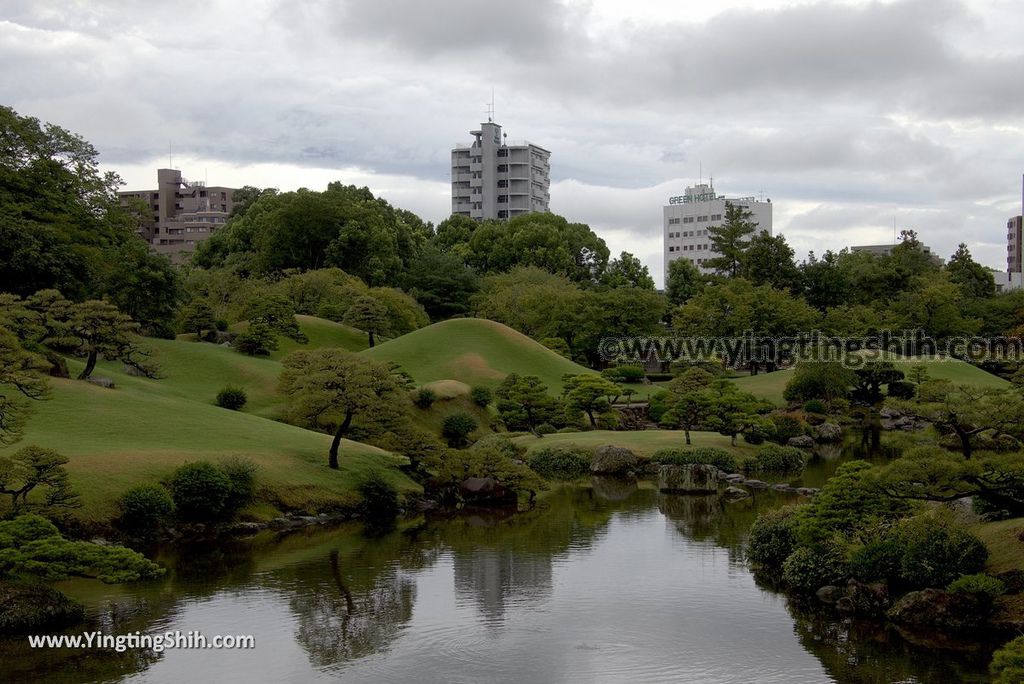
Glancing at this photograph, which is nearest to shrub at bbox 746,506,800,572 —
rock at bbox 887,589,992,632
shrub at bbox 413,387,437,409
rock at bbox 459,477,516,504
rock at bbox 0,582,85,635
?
rock at bbox 887,589,992,632

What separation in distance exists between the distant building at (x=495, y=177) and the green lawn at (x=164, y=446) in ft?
411

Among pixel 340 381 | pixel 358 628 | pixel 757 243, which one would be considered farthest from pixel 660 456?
pixel 757 243

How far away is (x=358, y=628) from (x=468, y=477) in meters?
15.4

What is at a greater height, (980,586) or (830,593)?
(980,586)

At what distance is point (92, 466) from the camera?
28.8 metres

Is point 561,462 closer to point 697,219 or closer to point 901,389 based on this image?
point 901,389

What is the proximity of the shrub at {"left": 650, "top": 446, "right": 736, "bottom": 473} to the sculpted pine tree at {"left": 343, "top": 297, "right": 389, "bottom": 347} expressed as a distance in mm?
27941

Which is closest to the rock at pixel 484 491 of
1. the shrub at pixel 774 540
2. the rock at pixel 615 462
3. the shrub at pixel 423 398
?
the rock at pixel 615 462

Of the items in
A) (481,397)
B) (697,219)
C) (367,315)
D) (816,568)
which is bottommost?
(816,568)

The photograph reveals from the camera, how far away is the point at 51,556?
1919cm

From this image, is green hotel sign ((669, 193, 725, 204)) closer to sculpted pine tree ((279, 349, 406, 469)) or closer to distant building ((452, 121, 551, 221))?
distant building ((452, 121, 551, 221))

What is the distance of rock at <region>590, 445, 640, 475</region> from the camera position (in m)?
41.8

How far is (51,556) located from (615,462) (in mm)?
26225

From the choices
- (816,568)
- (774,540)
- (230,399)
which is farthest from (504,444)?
(816,568)
